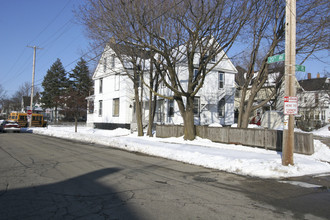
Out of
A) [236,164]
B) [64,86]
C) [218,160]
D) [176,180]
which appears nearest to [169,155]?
[218,160]

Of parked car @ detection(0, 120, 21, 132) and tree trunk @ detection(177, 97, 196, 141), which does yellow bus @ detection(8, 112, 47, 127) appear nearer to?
parked car @ detection(0, 120, 21, 132)

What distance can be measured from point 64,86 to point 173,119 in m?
→ 43.6

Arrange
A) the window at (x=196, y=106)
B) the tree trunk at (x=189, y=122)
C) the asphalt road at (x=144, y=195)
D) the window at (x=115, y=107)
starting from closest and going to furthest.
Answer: the asphalt road at (x=144, y=195) < the tree trunk at (x=189, y=122) < the window at (x=196, y=106) < the window at (x=115, y=107)

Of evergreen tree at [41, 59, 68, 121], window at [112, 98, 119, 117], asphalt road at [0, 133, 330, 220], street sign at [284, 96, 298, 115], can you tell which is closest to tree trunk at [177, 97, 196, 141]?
asphalt road at [0, 133, 330, 220]

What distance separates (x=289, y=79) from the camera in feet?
32.3

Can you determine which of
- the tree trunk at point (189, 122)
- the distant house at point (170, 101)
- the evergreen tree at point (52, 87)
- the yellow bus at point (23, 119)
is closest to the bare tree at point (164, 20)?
the tree trunk at point (189, 122)

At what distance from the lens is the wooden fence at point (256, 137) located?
41.7 feet

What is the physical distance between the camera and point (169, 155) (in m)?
13.3

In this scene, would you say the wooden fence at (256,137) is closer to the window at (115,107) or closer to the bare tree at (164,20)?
the bare tree at (164,20)

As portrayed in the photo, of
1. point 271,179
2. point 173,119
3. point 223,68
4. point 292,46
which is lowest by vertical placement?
point 271,179

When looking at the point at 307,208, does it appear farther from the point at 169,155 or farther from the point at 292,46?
the point at 169,155

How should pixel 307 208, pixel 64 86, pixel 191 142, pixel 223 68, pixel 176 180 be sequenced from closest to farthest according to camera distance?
1. pixel 307 208
2. pixel 176 180
3. pixel 191 142
4. pixel 223 68
5. pixel 64 86

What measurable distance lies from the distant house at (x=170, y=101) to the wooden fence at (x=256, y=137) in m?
8.05

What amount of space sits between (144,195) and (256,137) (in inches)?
407
